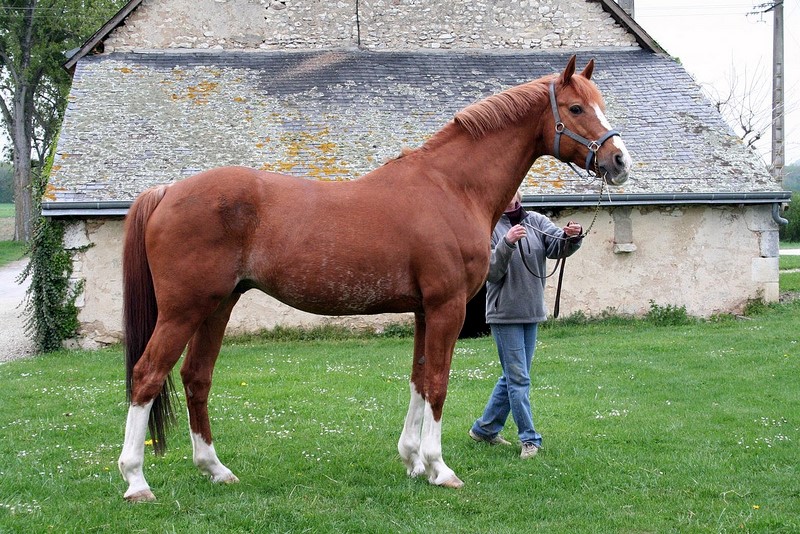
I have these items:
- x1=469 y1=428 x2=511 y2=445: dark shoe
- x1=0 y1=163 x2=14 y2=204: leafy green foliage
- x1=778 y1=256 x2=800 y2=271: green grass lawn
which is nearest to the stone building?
x1=469 y1=428 x2=511 y2=445: dark shoe

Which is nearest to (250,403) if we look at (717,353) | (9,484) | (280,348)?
(9,484)

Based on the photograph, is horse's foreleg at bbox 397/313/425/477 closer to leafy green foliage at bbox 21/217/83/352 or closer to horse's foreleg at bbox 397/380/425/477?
horse's foreleg at bbox 397/380/425/477

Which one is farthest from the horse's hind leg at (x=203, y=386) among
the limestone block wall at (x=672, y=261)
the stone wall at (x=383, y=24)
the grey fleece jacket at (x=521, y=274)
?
the stone wall at (x=383, y=24)

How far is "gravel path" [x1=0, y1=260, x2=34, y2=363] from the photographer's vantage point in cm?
1342

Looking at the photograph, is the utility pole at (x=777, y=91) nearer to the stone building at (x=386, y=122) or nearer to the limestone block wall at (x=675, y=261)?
the stone building at (x=386, y=122)

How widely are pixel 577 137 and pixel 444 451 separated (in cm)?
260

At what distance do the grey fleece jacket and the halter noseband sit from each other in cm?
77

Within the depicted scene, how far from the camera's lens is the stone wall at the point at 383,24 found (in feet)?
54.5

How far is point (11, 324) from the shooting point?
55.8 ft

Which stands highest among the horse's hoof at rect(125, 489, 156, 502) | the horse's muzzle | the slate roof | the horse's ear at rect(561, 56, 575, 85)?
the slate roof

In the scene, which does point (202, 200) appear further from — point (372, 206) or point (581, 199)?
point (581, 199)

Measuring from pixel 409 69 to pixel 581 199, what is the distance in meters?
5.22

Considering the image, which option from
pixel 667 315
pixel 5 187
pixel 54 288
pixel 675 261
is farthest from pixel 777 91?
pixel 5 187

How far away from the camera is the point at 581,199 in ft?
43.6
